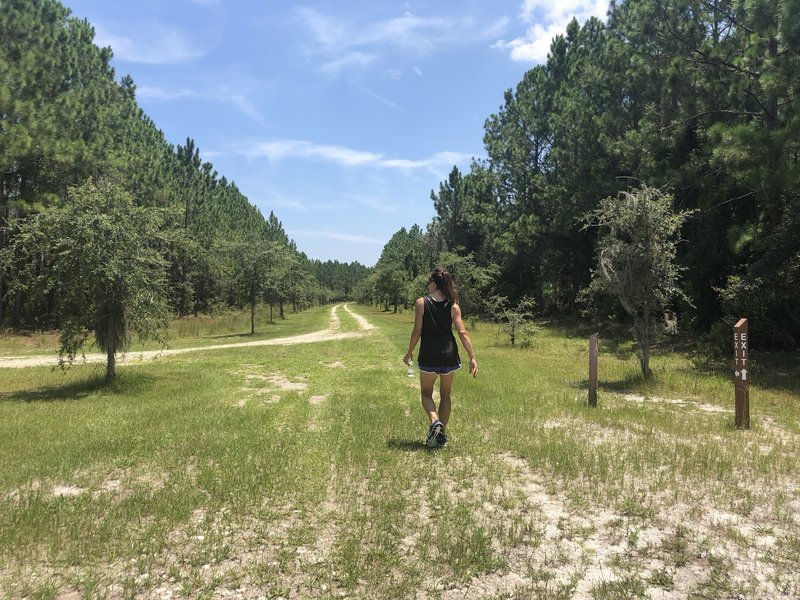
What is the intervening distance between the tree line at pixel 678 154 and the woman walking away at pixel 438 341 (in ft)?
20.7

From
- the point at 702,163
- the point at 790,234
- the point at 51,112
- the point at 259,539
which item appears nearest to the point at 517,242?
the point at 702,163

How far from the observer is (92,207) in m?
10.1

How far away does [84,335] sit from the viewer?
10328 millimetres

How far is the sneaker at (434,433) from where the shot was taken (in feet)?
18.5

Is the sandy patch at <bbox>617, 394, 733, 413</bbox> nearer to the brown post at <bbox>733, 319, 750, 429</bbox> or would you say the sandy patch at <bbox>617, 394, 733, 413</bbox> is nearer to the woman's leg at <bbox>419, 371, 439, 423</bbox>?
the brown post at <bbox>733, 319, 750, 429</bbox>

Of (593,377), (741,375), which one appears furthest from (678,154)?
(741,375)

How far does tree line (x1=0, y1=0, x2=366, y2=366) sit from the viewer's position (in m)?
9.85

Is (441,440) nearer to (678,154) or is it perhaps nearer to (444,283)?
(444,283)

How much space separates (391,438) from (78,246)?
25.0 feet

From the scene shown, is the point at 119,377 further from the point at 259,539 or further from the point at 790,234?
the point at 790,234

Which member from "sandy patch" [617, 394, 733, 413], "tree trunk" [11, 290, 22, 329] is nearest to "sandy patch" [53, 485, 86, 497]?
"sandy patch" [617, 394, 733, 413]

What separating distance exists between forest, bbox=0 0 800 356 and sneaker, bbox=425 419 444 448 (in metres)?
6.71

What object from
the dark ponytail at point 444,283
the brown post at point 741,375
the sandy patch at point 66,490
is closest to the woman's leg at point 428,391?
the dark ponytail at point 444,283

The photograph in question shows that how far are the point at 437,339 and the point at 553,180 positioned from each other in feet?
105
